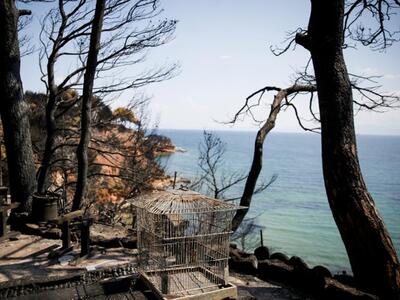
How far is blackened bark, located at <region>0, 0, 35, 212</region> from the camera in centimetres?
952

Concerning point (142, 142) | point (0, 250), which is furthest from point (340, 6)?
point (142, 142)

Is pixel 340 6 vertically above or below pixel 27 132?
above

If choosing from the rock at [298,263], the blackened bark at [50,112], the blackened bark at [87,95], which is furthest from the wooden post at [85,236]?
the blackened bark at [50,112]

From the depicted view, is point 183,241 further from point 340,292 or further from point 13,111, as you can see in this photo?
point 13,111

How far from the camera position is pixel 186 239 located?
485 cm

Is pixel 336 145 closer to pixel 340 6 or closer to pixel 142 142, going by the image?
pixel 340 6

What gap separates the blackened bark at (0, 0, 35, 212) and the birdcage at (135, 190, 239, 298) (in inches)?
240

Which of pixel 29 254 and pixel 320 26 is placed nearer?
pixel 320 26

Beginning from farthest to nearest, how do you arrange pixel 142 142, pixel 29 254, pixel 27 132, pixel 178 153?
pixel 178 153 < pixel 142 142 < pixel 27 132 < pixel 29 254

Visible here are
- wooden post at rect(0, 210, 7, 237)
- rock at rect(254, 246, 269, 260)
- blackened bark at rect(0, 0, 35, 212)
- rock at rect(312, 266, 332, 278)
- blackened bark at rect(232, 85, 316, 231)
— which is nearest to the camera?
rock at rect(312, 266, 332, 278)

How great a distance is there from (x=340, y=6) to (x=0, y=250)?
8.41 meters

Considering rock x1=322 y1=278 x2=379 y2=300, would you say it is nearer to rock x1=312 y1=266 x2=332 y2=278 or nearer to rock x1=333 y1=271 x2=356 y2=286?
rock x1=312 y1=266 x2=332 y2=278

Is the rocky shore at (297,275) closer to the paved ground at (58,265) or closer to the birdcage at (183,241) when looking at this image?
the paved ground at (58,265)

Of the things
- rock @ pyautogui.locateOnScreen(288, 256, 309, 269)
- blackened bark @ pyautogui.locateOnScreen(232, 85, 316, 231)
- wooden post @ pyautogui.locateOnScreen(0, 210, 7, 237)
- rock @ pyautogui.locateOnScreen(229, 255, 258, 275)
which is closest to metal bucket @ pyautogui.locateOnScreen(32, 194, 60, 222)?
wooden post @ pyautogui.locateOnScreen(0, 210, 7, 237)
